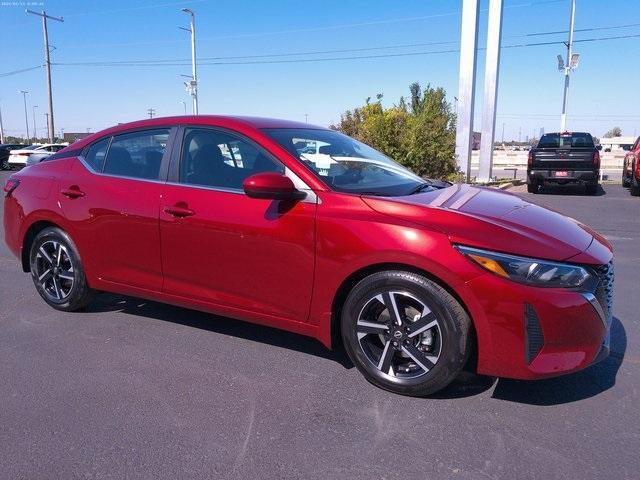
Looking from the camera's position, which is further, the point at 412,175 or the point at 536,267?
the point at 412,175

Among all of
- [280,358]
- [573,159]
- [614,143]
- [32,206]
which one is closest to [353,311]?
[280,358]

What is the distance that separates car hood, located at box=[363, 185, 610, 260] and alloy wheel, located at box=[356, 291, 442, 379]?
45cm

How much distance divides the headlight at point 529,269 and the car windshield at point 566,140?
1396cm

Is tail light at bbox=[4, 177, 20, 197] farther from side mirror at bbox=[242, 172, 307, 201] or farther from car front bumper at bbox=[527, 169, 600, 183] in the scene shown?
car front bumper at bbox=[527, 169, 600, 183]

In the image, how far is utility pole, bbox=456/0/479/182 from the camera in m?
16.6

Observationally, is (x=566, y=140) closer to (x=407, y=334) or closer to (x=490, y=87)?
(x=490, y=87)

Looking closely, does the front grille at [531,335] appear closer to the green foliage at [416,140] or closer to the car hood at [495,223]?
the car hood at [495,223]

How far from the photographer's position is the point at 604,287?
3074 mm

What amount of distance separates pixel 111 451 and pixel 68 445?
0.77 feet

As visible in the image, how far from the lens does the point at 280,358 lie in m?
3.82

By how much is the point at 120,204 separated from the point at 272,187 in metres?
1.46

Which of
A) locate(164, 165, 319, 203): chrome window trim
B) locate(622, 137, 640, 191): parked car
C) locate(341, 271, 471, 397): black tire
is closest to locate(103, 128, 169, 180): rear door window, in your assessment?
locate(164, 165, 319, 203): chrome window trim

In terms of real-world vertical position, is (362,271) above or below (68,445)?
above

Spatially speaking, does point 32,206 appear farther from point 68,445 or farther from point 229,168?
point 68,445
